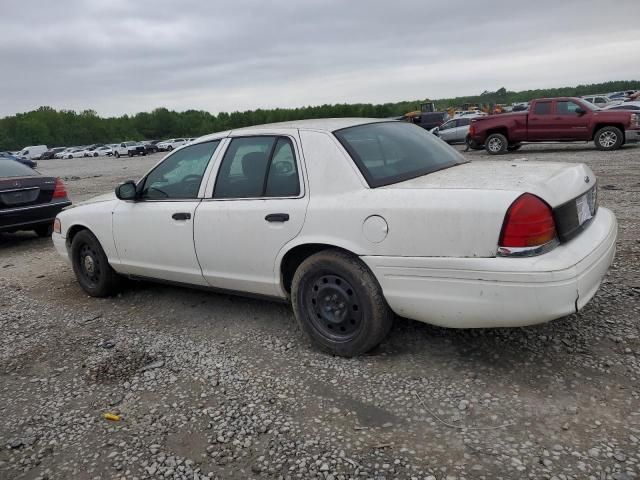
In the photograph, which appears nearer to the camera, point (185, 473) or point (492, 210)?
point (185, 473)

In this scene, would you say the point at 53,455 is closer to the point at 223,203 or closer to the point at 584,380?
the point at 223,203

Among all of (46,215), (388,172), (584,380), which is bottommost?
(584,380)

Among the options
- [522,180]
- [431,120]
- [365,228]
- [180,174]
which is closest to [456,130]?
[431,120]

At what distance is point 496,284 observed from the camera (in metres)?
2.86

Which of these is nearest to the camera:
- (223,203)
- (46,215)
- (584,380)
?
(584,380)

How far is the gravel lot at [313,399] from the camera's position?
257 centimetres

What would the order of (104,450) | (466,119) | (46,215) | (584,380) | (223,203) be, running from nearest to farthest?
(104,450), (584,380), (223,203), (46,215), (466,119)

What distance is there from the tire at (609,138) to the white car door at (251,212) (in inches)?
601

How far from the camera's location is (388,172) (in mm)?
3539

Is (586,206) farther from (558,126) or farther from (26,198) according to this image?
(558,126)

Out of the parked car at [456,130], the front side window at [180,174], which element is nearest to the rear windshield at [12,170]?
the front side window at [180,174]

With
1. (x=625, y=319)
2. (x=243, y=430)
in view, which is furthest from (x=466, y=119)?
(x=243, y=430)

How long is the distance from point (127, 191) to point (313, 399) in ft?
8.58

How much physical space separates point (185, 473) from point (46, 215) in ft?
22.7
